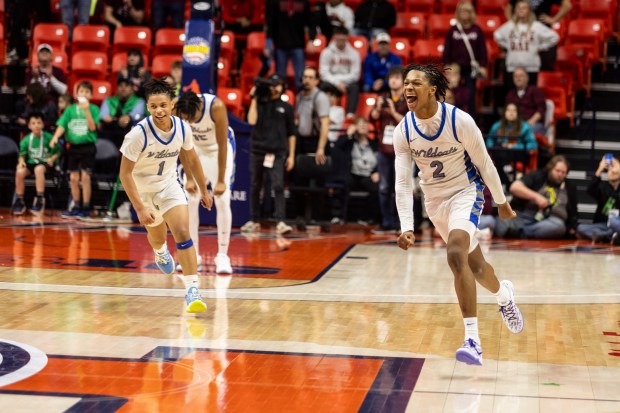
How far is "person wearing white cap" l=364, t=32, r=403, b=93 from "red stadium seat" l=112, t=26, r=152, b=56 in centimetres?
389

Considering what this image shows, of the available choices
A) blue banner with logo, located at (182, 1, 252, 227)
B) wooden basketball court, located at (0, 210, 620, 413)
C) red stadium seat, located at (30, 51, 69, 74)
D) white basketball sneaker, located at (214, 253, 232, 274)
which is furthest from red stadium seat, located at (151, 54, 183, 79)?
white basketball sneaker, located at (214, 253, 232, 274)

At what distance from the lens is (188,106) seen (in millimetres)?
9562

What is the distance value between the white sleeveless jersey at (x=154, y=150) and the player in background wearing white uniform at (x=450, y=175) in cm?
209

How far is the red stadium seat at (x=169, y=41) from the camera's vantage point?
17.0 m

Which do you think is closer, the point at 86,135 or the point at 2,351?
the point at 2,351

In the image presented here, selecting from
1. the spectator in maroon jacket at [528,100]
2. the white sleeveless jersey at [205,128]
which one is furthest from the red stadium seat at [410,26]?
the white sleeveless jersey at [205,128]

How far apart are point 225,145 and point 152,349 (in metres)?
3.11

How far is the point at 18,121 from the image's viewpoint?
15547 mm

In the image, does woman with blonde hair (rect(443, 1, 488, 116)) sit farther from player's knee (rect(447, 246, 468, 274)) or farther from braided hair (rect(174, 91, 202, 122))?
player's knee (rect(447, 246, 468, 274))

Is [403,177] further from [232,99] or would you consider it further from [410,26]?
[410,26]

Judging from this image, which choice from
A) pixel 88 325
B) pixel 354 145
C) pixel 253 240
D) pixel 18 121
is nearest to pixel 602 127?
pixel 354 145

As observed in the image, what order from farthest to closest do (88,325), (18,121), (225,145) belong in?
(18,121), (225,145), (88,325)

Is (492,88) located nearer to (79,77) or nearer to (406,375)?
(79,77)

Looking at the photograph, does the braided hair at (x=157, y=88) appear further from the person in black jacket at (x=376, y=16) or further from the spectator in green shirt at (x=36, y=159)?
the person in black jacket at (x=376, y=16)
